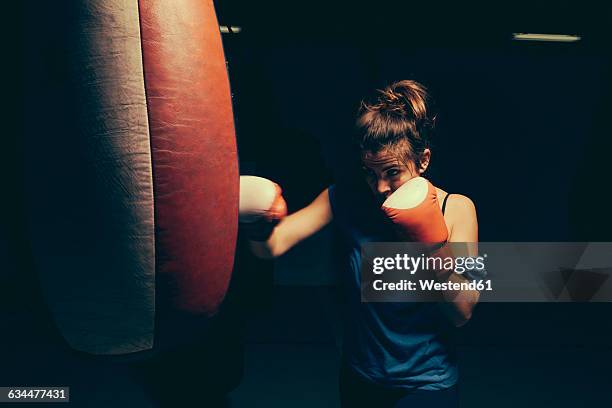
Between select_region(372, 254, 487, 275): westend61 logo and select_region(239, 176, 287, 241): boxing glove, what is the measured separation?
0.78 ft

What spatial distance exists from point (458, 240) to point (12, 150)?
77 centimetres

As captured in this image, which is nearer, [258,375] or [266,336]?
[258,375]

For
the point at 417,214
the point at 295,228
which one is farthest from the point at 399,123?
the point at 295,228

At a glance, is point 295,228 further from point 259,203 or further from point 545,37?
point 545,37

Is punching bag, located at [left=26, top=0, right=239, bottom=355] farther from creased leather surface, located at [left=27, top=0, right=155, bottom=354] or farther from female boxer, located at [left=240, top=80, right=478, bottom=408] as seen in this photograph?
female boxer, located at [left=240, top=80, right=478, bottom=408]

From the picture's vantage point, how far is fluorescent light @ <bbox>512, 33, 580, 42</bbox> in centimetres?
276

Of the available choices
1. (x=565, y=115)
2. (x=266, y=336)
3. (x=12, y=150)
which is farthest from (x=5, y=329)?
(x=565, y=115)

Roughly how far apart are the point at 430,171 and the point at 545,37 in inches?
43.2

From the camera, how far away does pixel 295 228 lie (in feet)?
2.99

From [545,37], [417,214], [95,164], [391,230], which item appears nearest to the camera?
[95,164]

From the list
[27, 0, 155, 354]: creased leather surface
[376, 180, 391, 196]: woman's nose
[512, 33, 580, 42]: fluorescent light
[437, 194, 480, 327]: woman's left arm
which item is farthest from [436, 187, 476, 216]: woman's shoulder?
[512, 33, 580, 42]: fluorescent light

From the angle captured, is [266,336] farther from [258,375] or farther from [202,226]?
[202,226]

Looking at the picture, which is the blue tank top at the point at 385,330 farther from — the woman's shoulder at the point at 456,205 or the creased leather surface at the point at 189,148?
the creased leather surface at the point at 189,148

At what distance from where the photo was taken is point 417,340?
896mm
